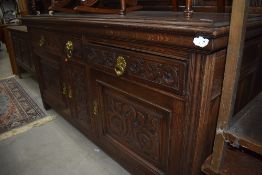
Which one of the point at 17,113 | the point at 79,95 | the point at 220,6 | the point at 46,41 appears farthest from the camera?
the point at 17,113

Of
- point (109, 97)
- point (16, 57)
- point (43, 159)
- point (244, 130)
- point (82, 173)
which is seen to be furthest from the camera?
point (16, 57)

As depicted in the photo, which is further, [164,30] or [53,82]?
[53,82]

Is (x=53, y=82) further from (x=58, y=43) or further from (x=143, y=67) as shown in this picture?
(x=143, y=67)

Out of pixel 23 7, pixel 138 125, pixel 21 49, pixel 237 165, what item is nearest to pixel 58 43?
pixel 138 125

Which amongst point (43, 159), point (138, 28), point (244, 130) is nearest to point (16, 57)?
point (43, 159)

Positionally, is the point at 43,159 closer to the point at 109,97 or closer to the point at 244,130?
the point at 109,97

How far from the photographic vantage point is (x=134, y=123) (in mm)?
875

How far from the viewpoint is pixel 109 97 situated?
0.95 meters

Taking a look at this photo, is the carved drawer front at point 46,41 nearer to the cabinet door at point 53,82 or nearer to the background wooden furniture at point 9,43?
the cabinet door at point 53,82

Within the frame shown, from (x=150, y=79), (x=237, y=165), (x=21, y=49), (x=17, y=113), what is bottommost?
(x=17, y=113)

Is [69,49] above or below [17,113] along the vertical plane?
above

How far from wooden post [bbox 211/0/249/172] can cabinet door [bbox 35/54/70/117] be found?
95 cm

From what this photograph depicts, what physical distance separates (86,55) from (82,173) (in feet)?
2.04

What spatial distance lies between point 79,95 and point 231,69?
0.84 metres
